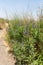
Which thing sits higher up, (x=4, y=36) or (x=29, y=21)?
(x=29, y=21)

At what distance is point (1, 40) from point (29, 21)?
4.17 feet

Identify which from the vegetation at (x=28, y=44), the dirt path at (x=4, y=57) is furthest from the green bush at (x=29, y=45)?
the dirt path at (x=4, y=57)

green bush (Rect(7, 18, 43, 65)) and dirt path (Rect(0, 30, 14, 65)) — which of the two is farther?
dirt path (Rect(0, 30, 14, 65))

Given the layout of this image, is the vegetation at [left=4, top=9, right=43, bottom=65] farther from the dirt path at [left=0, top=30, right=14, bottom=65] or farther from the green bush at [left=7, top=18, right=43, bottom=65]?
the dirt path at [left=0, top=30, right=14, bottom=65]

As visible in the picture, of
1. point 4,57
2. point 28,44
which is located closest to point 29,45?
point 28,44

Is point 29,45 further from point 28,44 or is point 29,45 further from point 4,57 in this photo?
point 4,57

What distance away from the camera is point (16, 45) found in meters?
7.34

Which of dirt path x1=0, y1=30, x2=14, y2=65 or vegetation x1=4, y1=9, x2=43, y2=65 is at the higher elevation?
vegetation x1=4, y1=9, x2=43, y2=65

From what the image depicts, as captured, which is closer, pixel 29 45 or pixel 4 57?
pixel 29 45

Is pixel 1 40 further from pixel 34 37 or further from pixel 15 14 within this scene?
pixel 34 37

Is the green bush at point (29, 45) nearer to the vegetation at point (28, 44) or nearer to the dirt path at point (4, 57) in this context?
the vegetation at point (28, 44)

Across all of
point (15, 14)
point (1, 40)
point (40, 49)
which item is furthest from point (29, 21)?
point (40, 49)

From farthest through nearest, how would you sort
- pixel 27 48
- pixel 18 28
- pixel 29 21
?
1. pixel 29 21
2. pixel 18 28
3. pixel 27 48

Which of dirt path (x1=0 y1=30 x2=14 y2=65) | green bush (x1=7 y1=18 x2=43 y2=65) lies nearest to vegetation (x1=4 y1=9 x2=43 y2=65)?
green bush (x1=7 y1=18 x2=43 y2=65)
